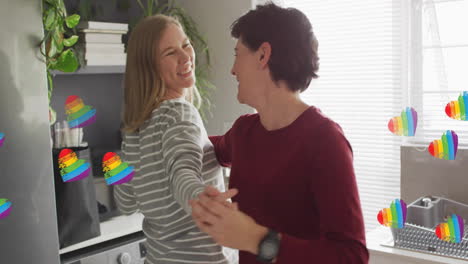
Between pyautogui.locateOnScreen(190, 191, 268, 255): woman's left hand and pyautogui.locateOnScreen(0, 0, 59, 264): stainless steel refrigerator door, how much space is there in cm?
99

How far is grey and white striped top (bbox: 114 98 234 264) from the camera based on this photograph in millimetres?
1208

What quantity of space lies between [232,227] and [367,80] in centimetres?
209

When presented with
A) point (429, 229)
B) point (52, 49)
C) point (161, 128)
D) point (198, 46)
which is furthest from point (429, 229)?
point (198, 46)

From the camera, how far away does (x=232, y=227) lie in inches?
38.3

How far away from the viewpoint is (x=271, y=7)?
116 centimetres

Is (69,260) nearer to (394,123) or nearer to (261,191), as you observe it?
(261,191)

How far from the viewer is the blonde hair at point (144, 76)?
1.30 meters

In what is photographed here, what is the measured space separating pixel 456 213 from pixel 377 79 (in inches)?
34.8

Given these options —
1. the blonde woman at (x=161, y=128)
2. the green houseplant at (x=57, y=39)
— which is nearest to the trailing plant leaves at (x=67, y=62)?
the green houseplant at (x=57, y=39)

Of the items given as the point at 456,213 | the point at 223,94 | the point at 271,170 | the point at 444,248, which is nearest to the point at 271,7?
the point at 271,170

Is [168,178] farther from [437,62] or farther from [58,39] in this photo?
[437,62]

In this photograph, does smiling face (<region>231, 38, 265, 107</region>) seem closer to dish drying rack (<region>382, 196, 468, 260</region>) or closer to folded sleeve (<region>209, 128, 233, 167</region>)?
folded sleeve (<region>209, 128, 233, 167</region>)

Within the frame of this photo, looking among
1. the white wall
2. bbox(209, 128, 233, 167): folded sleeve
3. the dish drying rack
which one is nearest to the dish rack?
the dish drying rack

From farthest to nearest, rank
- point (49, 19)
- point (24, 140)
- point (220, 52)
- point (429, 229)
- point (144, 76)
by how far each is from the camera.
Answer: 1. point (220, 52)
2. point (49, 19)
3. point (429, 229)
4. point (24, 140)
5. point (144, 76)
